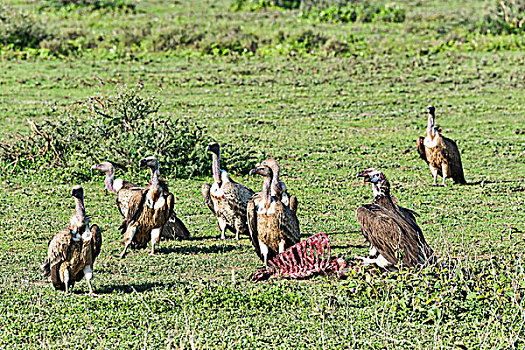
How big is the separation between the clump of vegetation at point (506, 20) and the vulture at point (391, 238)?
58.8ft

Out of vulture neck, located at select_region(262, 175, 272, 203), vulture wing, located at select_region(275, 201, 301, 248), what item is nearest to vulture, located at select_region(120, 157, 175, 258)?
vulture neck, located at select_region(262, 175, 272, 203)

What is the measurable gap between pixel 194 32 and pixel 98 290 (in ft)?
55.0

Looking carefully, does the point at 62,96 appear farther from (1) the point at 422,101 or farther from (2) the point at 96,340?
(2) the point at 96,340

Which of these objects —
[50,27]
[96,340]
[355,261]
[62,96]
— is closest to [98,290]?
[96,340]

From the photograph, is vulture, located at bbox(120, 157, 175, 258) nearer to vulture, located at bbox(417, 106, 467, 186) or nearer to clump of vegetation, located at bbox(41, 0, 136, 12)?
vulture, located at bbox(417, 106, 467, 186)

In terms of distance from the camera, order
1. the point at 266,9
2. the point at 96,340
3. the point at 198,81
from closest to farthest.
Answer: the point at 96,340, the point at 198,81, the point at 266,9

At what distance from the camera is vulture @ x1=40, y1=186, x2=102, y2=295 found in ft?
24.9

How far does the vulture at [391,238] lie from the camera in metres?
7.82

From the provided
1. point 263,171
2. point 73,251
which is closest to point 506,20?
point 263,171

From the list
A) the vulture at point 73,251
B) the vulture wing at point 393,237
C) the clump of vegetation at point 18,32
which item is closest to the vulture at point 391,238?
the vulture wing at point 393,237

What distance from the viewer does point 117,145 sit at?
41.9 feet

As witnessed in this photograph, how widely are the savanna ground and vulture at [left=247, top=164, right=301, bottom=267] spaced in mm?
438

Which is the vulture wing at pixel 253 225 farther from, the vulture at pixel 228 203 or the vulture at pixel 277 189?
the vulture at pixel 228 203

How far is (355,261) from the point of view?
28.1 feet
